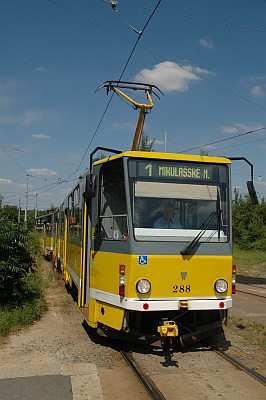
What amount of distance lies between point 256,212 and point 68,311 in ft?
127

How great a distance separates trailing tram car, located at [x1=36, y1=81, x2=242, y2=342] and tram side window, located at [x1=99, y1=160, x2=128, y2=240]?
0.6 inches

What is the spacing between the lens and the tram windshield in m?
6.87

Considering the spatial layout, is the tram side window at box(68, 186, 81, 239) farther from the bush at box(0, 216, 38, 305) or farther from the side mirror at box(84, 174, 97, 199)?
the side mirror at box(84, 174, 97, 199)

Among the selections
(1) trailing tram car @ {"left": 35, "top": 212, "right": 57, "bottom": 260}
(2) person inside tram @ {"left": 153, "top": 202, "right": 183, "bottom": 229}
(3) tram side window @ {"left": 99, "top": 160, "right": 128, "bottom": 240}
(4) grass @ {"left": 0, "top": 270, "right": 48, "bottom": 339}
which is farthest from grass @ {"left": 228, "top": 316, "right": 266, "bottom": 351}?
(1) trailing tram car @ {"left": 35, "top": 212, "right": 57, "bottom": 260}

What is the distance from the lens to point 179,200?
7.07m

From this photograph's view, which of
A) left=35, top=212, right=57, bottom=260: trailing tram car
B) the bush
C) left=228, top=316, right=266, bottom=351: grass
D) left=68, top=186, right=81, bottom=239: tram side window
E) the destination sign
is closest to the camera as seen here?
the destination sign

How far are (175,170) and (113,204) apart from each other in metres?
1.11

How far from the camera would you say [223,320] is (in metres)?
7.24

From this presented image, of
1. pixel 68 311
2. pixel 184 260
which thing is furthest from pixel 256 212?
pixel 184 260

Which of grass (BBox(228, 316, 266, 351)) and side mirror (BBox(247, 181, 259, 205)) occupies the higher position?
side mirror (BBox(247, 181, 259, 205))

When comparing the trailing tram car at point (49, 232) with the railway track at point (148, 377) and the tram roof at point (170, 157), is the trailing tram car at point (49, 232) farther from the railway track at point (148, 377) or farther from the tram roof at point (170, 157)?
the railway track at point (148, 377)

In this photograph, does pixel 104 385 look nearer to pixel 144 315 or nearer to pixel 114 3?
pixel 144 315

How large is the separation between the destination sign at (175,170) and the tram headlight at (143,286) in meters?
1.57

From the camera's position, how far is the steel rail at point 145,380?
5.17 m
